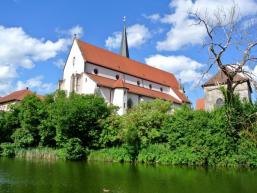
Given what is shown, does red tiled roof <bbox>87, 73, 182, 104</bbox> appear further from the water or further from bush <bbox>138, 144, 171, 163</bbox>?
the water

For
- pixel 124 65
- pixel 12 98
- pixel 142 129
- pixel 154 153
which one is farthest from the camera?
pixel 12 98

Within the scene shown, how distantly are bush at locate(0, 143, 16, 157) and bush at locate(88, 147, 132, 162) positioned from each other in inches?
433

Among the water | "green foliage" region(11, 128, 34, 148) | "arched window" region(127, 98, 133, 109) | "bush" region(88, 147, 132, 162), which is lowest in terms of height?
the water

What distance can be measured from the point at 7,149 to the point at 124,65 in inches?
943

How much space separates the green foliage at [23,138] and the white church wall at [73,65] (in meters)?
10.4

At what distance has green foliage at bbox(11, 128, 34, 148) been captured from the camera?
4138 cm

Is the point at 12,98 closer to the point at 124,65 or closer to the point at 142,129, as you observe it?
the point at 124,65

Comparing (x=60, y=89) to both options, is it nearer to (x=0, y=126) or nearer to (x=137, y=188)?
(x=0, y=126)

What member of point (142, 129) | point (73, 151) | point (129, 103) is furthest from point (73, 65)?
point (142, 129)

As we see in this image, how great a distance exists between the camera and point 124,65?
56000 mm

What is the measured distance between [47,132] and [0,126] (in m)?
8.33

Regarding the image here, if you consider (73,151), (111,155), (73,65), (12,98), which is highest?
(73,65)

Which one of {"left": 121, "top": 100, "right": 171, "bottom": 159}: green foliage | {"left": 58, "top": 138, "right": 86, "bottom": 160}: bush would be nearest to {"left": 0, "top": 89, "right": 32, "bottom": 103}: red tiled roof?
{"left": 58, "top": 138, "right": 86, "bottom": 160}: bush

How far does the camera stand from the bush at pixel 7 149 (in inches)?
1598
